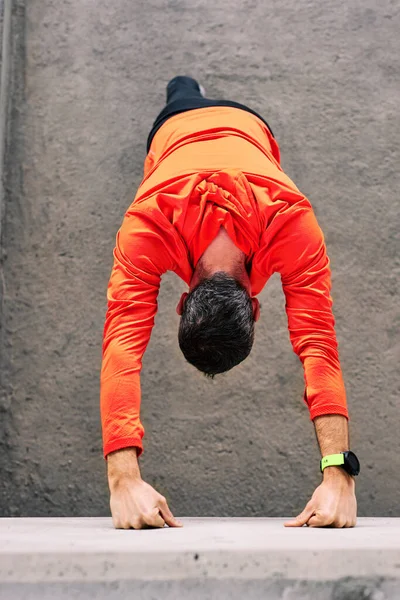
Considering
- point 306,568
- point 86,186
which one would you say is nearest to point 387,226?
point 86,186

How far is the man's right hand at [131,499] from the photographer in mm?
1491

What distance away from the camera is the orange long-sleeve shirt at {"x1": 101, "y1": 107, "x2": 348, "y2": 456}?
65.2 inches

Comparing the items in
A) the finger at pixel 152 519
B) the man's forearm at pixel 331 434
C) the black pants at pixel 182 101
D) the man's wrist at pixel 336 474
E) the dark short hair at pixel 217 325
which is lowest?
the finger at pixel 152 519

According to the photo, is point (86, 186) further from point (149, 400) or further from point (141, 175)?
point (149, 400)

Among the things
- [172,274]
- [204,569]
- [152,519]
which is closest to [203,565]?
[204,569]

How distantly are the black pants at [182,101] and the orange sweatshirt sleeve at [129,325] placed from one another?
65 cm

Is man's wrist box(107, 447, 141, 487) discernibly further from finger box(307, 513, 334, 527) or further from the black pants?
the black pants

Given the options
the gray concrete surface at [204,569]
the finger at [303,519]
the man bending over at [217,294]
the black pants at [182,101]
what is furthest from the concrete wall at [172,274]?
the gray concrete surface at [204,569]

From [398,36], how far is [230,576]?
7.91ft

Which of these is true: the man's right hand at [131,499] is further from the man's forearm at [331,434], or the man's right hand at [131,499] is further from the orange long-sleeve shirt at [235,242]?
the man's forearm at [331,434]

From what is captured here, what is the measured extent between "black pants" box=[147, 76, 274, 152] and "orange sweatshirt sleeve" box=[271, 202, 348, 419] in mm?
653

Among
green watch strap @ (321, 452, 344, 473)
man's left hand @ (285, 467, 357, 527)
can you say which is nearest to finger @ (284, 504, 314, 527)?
man's left hand @ (285, 467, 357, 527)

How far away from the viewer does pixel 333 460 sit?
161 cm

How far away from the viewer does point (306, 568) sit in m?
1.19
